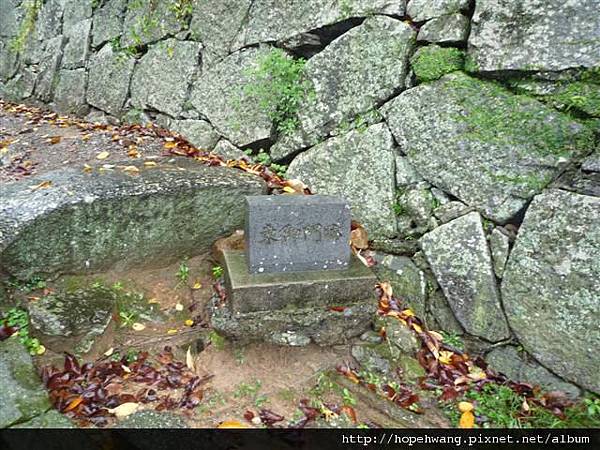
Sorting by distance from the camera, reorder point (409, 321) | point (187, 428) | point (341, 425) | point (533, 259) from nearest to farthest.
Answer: point (187, 428)
point (341, 425)
point (533, 259)
point (409, 321)

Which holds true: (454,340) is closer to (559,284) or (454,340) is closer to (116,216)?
(559,284)

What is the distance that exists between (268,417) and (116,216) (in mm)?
1447

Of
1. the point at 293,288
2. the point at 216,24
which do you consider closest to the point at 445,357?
the point at 293,288

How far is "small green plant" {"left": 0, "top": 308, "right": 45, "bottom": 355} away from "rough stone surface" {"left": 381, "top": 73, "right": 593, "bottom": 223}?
2.41 meters

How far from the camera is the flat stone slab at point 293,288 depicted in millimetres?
2234

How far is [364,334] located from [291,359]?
0.47 meters

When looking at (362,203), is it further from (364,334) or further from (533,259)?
(533,259)

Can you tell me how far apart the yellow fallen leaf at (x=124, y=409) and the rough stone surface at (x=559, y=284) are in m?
2.09

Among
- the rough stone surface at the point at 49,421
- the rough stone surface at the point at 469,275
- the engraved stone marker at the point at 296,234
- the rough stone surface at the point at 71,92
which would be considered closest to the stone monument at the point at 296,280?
the engraved stone marker at the point at 296,234

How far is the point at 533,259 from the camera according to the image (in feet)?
7.39

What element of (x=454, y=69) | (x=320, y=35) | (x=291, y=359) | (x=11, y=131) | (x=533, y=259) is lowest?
(x=291, y=359)

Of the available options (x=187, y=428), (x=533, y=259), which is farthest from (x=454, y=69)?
(x=187, y=428)

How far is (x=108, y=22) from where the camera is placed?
5.06 m

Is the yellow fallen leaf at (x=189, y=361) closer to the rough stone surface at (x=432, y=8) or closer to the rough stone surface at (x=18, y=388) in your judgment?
the rough stone surface at (x=18, y=388)
